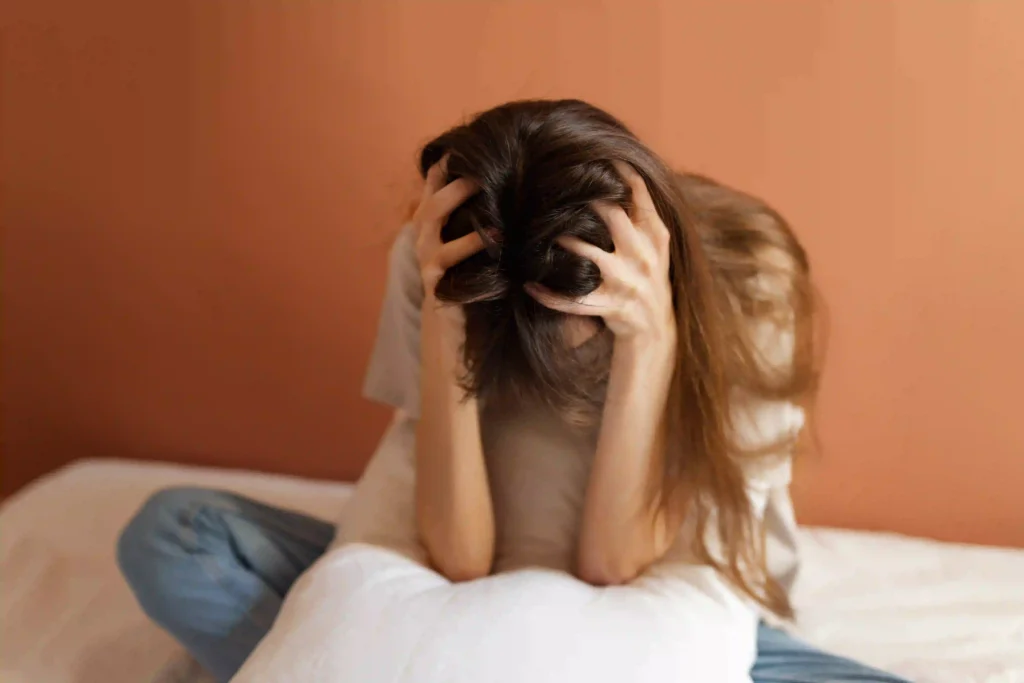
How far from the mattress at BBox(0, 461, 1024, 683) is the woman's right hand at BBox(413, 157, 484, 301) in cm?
53

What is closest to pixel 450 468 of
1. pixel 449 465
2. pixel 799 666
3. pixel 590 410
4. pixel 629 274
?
pixel 449 465

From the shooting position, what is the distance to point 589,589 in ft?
2.14

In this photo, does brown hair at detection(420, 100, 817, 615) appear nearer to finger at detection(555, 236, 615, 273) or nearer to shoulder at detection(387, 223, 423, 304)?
finger at detection(555, 236, 615, 273)

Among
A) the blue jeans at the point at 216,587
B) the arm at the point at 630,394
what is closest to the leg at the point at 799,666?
the blue jeans at the point at 216,587

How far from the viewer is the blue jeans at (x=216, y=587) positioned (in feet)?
2.35

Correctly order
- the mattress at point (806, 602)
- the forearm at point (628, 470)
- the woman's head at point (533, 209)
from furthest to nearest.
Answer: the mattress at point (806, 602) → the forearm at point (628, 470) → the woman's head at point (533, 209)

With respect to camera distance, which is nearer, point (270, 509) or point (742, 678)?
point (742, 678)

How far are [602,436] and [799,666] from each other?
31 centimetres

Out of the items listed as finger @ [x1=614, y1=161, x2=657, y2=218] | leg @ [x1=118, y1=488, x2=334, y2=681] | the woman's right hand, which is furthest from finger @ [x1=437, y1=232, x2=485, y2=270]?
leg @ [x1=118, y1=488, x2=334, y2=681]

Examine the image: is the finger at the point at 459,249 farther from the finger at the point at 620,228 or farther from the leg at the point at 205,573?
the leg at the point at 205,573

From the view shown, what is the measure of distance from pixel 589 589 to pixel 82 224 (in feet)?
3.06

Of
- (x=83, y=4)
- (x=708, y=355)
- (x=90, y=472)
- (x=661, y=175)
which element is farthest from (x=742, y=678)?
(x=83, y=4)

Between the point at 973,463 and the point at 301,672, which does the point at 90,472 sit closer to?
the point at 301,672

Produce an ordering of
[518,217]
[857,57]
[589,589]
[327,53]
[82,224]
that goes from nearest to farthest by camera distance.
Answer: [518,217]
[589,589]
[857,57]
[327,53]
[82,224]
